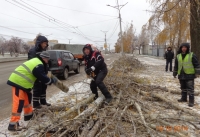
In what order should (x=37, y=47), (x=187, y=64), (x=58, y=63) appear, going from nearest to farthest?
(x=37, y=47) → (x=187, y=64) → (x=58, y=63)

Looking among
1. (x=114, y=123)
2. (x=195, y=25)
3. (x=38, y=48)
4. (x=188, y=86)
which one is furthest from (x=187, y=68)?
(x=195, y=25)

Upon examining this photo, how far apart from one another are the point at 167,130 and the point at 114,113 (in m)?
1.05

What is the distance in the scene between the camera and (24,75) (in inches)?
131

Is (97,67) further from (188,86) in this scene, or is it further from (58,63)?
(58,63)

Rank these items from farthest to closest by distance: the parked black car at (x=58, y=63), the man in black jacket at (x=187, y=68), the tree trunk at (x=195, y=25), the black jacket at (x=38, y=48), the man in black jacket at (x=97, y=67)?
the tree trunk at (x=195, y=25), the parked black car at (x=58, y=63), the man in black jacket at (x=187, y=68), the man in black jacket at (x=97, y=67), the black jacket at (x=38, y=48)

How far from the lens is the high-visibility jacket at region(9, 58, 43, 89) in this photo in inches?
129

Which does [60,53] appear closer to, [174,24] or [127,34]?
[174,24]

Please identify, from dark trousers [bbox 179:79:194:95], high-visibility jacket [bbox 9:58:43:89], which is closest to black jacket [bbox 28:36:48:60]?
high-visibility jacket [bbox 9:58:43:89]

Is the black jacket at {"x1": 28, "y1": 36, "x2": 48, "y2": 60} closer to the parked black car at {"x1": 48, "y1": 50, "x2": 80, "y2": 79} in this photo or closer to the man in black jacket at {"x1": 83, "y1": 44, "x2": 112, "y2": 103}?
the man in black jacket at {"x1": 83, "y1": 44, "x2": 112, "y2": 103}

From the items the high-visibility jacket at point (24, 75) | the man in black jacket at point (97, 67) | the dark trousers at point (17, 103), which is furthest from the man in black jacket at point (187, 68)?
the dark trousers at point (17, 103)

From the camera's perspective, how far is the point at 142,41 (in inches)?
2352

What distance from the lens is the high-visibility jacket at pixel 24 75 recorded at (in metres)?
3.27

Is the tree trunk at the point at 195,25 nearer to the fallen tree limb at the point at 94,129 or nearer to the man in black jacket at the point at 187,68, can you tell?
the man in black jacket at the point at 187,68

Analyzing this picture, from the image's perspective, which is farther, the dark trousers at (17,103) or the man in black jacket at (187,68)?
the man in black jacket at (187,68)
